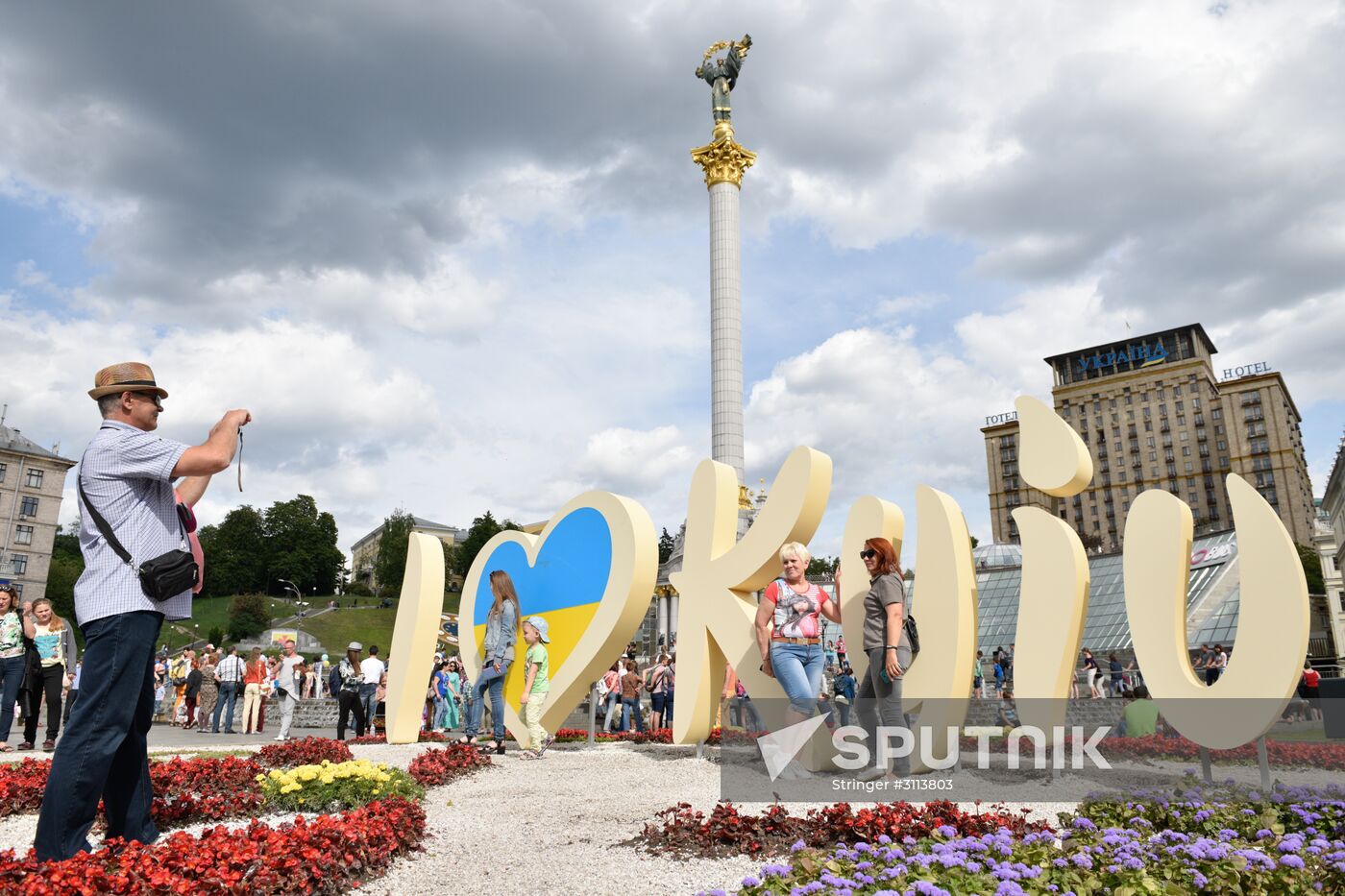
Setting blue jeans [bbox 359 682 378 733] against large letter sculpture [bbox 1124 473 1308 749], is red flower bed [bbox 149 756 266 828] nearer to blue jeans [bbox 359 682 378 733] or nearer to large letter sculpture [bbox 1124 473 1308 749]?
large letter sculpture [bbox 1124 473 1308 749]

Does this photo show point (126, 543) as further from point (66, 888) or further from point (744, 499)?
point (744, 499)

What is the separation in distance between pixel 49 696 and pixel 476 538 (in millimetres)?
96215

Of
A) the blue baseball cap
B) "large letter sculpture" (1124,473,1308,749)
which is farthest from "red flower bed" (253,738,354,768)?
"large letter sculpture" (1124,473,1308,749)

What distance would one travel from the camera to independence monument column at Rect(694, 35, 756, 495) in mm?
42781

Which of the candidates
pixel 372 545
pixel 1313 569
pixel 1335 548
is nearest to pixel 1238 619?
pixel 1335 548

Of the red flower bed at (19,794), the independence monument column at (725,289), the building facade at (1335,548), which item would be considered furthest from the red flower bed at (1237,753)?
the building facade at (1335,548)

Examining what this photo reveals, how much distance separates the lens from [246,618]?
7831 centimetres

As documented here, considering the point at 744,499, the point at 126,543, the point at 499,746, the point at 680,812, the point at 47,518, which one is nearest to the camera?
the point at 126,543

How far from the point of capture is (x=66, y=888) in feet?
11.5

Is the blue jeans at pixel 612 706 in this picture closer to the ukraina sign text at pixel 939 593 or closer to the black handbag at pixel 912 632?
the ukraina sign text at pixel 939 593

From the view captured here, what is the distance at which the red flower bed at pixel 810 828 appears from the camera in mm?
4789

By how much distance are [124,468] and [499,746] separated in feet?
22.9

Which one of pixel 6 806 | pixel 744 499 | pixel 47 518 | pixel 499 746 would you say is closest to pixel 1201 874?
pixel 6 806

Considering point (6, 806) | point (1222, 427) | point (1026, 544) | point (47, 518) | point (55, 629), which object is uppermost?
point (1222, 427)
